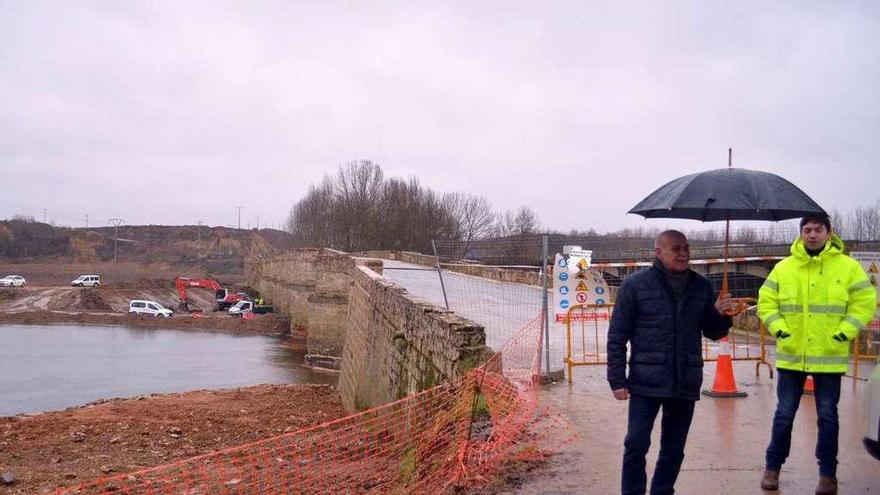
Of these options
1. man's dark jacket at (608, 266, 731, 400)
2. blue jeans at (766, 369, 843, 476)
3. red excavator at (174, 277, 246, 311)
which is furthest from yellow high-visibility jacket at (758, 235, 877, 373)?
red excavator at (174, 277, 246, 311)

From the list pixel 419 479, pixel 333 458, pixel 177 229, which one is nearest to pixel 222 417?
pixel 333 458

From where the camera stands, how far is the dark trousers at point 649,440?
195 inches

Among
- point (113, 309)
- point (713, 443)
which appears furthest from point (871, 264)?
point (113, 309)

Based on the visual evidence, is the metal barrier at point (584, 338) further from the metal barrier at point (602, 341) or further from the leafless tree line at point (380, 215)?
the leafless tree line at point (380, 215)

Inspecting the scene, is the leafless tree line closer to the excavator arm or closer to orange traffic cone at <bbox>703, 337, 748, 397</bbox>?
the excavator arm

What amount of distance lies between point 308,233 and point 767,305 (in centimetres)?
7342

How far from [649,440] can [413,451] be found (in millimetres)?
3147

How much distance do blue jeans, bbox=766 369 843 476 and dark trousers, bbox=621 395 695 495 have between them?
94cm

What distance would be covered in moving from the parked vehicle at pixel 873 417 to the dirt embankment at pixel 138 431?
34.6 feet

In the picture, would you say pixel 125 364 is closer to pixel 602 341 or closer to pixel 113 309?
pixel 602 341

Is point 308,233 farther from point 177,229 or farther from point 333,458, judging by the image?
point 177,229

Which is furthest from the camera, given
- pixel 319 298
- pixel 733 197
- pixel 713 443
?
pixel 319 298

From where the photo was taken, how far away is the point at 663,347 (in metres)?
4.89

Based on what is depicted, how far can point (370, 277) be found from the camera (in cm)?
1870
